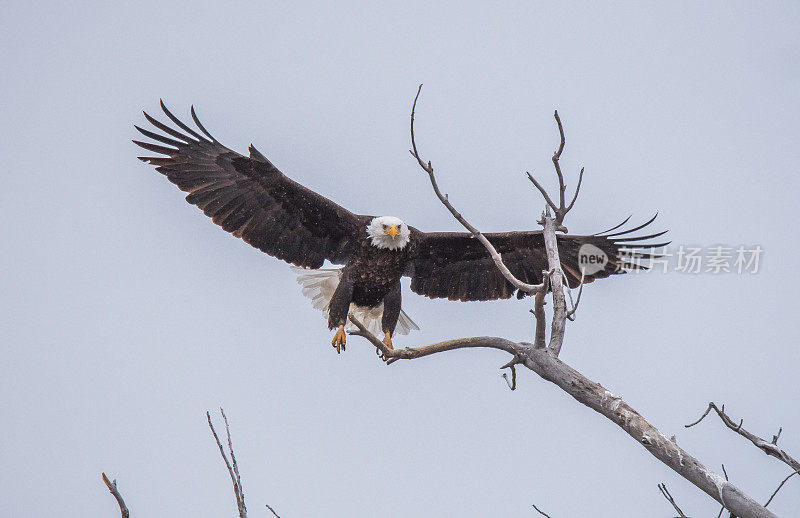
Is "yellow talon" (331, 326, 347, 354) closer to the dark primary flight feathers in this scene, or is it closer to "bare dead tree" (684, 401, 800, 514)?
the dark primary flight feathers

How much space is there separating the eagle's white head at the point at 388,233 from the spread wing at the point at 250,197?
190 millimetres

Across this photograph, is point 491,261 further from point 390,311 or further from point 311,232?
point 311,232

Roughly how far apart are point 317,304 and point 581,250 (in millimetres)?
2472

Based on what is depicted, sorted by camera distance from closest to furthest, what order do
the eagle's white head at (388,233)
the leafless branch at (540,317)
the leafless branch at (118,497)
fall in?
the leafless branch at (118,497) → the leafless branch at (540,317) → the eagle's white head at (388,233)

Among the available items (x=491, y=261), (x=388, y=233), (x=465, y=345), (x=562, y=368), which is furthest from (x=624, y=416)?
(x=491, y=261)

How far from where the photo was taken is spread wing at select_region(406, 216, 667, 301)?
6758 mm

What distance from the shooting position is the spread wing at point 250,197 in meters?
6.41

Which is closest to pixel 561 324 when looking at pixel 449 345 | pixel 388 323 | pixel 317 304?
pixel 449 345

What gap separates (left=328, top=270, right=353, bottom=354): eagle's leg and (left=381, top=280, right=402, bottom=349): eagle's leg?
13.0 inches

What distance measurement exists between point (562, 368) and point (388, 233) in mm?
2532

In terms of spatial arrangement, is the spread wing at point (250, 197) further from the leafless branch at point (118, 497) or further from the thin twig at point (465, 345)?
the leafless branch at point (118, 497)

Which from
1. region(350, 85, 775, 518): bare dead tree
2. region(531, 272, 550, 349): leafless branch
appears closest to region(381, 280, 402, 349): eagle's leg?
region(350, 85, 775, 518): bare dead tree

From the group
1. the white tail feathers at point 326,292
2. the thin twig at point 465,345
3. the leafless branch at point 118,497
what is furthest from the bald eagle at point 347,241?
the leafless branch at point 118,497

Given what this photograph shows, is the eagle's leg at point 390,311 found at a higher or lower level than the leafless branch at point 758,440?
higher
